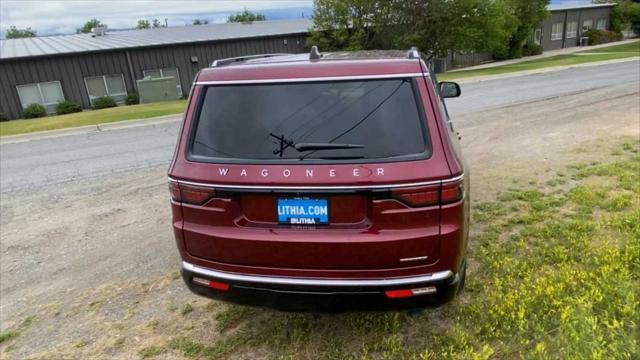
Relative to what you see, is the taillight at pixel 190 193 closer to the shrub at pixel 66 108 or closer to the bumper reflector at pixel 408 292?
the bumper reflector at pixel 408 292

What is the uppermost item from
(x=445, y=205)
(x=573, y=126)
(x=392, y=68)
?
(x=392, y=68)

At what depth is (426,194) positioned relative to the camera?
8.09ft

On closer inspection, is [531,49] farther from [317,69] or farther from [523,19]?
[317,69]

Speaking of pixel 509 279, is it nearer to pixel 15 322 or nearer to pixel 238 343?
pixel 238 343

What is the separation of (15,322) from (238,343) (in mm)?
2016

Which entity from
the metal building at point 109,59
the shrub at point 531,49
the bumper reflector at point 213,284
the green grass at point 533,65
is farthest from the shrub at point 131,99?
the shrub at point 531,49

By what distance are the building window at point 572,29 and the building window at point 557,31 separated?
4.48 feet

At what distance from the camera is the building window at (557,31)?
1855 inches

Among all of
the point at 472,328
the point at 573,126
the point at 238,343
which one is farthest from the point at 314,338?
the point at 573,126

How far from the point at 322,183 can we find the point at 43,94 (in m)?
29.9

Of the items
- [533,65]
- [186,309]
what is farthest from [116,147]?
[533,65]

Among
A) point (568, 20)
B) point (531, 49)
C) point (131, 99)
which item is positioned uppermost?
point (568, 20)

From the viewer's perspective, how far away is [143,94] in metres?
24.5

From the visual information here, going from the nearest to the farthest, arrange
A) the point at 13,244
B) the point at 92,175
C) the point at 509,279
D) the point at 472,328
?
the point at 472,328
the point at 509,279
the point at 13,244
the point at 92,175
